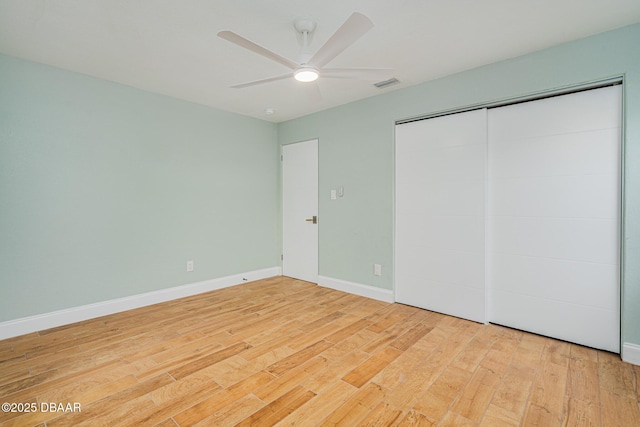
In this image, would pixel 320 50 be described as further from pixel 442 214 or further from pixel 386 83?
pixel 442 214

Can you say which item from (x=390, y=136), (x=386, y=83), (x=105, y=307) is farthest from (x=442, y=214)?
(x=105, y=307)

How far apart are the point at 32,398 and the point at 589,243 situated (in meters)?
4.19

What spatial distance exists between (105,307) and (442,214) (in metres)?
3.80

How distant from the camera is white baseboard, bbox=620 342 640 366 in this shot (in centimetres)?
221

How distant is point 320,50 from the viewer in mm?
1899

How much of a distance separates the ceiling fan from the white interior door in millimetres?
2209

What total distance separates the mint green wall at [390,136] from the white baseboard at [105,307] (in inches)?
60.9

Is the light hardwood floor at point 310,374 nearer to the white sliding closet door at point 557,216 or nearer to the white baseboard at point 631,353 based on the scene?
the white baseboard at point 631,353

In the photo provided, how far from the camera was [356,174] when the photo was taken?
3.96m

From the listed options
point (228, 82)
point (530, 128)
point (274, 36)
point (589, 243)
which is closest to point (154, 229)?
point (228, 82)

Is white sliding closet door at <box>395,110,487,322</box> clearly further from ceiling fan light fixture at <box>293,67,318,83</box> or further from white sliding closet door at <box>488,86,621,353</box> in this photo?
ceiling fan light fixture at <box>293,67,318,83</box>

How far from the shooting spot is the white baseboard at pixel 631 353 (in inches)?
87.0

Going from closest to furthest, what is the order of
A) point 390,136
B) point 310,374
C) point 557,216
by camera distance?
point 310,374 < point 557,216 < point 390,136

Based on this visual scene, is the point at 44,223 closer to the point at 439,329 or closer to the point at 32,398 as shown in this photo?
the point at 32,398
